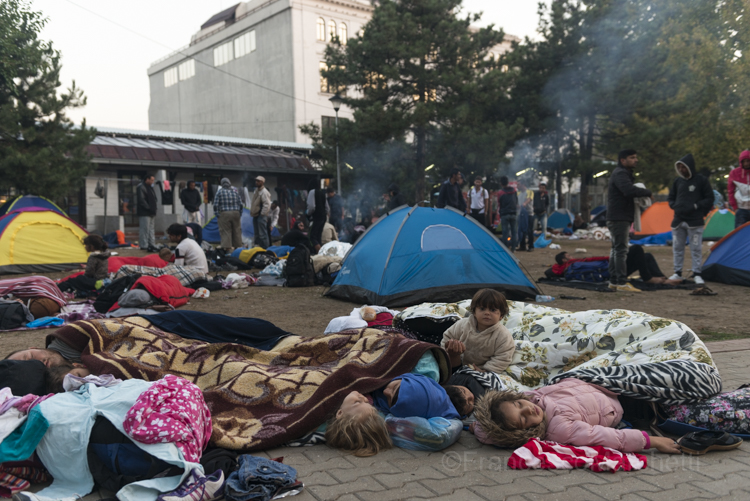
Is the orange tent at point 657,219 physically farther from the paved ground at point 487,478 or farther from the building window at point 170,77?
the building window at point 170,77

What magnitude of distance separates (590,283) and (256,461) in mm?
7355

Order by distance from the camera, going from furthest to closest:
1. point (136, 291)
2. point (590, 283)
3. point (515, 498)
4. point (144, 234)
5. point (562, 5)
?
point (562, 5), point (144, 234), point (590, 283), point (136, 291), point (515, 498)

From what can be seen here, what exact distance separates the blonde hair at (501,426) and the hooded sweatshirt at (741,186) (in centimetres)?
795

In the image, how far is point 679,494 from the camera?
8.02ft

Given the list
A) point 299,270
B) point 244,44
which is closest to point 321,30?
point 244,44

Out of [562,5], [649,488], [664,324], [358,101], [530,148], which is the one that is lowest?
[649,488]

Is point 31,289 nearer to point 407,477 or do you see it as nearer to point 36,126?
point 407,477

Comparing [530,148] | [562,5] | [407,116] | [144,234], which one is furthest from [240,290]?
[562,5]

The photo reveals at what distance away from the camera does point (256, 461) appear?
2645mm

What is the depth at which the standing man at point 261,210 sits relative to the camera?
12.7 m

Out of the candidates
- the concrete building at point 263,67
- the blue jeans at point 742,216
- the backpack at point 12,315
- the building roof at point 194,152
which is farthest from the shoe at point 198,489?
the concrete building at point 263,67

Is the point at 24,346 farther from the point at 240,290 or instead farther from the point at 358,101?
the point at 358,101

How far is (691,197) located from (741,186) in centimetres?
139

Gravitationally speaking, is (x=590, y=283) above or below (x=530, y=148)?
below
